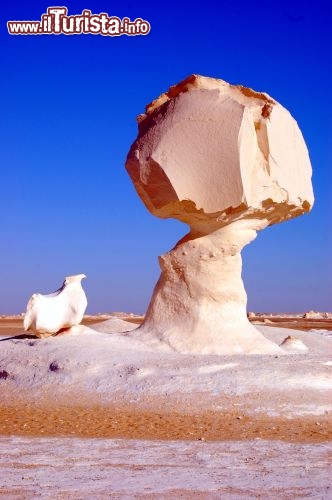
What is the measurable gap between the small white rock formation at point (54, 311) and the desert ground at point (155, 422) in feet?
0.71

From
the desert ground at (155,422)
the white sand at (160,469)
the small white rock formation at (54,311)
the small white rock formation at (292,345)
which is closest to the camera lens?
the white sand at (160,469)

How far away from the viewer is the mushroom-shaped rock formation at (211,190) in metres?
10.9

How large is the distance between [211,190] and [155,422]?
160 inches

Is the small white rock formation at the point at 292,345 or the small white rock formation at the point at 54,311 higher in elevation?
the small white rock formation at the point at 54,311

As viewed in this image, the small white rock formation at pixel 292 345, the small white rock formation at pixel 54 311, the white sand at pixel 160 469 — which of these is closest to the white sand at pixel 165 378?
the small white rock formation at pixel 54 311

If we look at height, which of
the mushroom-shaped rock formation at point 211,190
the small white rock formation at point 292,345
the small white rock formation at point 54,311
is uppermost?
the mushroom-shaped rock formation at point 211,190

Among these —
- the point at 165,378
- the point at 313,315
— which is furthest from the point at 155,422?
the point at 313,315

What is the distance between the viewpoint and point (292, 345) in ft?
42.6

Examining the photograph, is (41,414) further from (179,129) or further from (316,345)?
(316,345)

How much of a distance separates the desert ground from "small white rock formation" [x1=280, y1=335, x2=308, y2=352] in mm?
2362

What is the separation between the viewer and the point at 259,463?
612cm

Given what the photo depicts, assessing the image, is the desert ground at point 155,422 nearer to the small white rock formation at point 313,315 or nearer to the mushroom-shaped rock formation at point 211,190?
the mushroom-shaped rock formation at point 211,190

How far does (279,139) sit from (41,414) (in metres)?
5.68

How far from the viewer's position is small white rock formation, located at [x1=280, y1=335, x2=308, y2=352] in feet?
42.2
